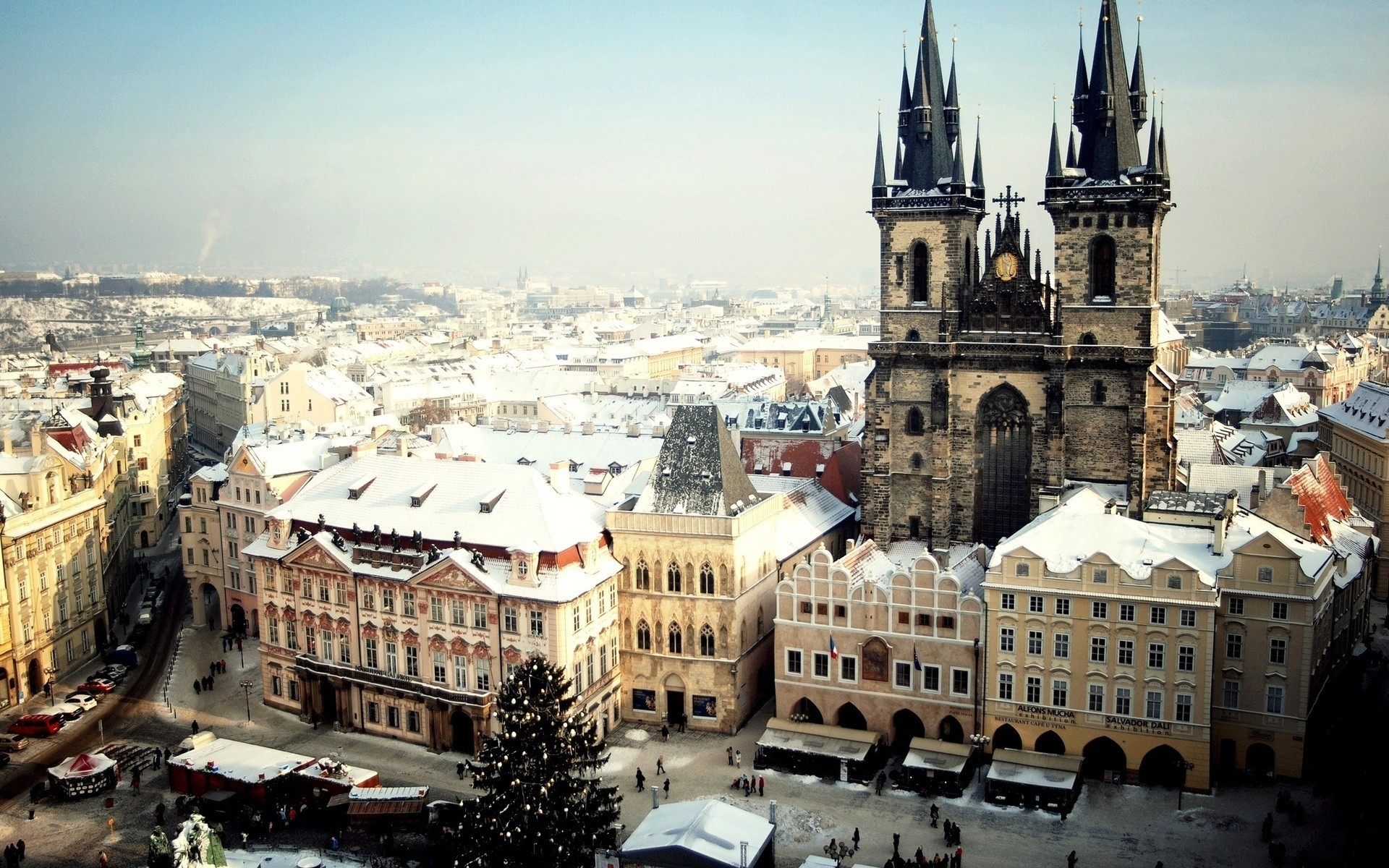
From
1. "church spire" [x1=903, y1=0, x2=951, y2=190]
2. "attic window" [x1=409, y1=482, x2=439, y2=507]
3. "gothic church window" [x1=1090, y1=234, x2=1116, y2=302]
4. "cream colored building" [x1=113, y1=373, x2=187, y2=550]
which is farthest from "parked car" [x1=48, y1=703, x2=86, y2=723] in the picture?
"gothic church window" [x1=1090, y1=234, x2=1116, y2=302]

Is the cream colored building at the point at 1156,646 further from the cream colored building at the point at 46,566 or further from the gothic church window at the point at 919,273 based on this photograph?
the cream colored building at the point at 46,566

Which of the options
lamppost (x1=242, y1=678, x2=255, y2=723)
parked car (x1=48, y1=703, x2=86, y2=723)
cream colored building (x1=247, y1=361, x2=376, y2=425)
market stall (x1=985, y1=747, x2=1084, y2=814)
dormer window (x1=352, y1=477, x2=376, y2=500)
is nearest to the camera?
market stall (x1=985, y1=747, x2=1084, y2=814)

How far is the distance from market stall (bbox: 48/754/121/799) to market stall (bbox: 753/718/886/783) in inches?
1384

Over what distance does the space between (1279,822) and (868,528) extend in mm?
33538

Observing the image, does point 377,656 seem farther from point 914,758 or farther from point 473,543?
point 914,758

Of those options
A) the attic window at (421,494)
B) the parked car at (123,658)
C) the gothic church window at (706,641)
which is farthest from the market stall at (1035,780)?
the parked car at (123,658)

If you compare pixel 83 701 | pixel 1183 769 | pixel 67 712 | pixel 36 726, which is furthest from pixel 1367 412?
pixel 36 726

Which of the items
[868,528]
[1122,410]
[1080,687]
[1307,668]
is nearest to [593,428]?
[868,528]

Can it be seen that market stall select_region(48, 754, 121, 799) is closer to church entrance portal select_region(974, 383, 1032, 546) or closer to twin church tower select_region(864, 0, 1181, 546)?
twin church tower select_region(864, 0, 1181, 546)

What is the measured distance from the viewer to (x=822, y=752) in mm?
67062

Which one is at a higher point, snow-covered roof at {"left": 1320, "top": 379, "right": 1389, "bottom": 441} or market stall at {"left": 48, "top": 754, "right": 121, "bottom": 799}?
snow-covered roof at {"left": 1320, "top": 379, "right": 1389, "bottom": 441}

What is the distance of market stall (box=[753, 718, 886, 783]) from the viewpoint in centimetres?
6669

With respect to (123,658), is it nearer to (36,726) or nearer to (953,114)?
(36,726)

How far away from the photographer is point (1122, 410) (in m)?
78.6
